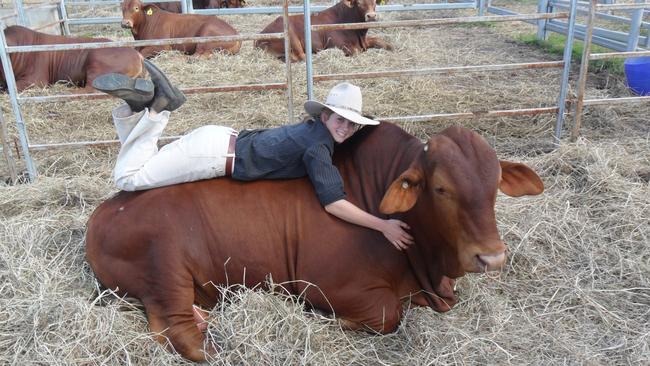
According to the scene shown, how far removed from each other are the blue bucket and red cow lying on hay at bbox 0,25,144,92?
6347 millimetres

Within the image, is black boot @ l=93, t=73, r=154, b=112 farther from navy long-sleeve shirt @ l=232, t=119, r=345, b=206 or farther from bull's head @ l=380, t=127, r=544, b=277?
bull's head @ l=380, t=127, r=544, b=277

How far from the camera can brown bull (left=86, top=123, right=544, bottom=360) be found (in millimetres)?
3010

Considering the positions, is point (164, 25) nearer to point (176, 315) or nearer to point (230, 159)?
point (230, 159)

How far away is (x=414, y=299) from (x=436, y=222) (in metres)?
0.59

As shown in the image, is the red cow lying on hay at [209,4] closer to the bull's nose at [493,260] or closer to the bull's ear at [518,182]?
the bull's ear at [518,182]

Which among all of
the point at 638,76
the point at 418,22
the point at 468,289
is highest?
the point at 418,22

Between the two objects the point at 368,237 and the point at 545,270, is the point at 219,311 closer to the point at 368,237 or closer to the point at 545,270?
the point at 368,237

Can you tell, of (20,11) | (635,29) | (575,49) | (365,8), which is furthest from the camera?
(20,11)

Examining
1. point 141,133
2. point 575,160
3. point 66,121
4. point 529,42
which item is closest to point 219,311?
point 141,133

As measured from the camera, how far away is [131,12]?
1002 centimetres

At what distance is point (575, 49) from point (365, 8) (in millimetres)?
3401

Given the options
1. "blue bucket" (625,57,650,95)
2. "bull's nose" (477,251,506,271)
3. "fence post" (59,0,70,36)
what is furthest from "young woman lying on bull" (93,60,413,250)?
"fence post" (59,0,70,36)

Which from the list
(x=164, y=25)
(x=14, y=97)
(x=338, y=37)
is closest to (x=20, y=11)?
(x=164, y=25)

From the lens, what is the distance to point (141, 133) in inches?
132
